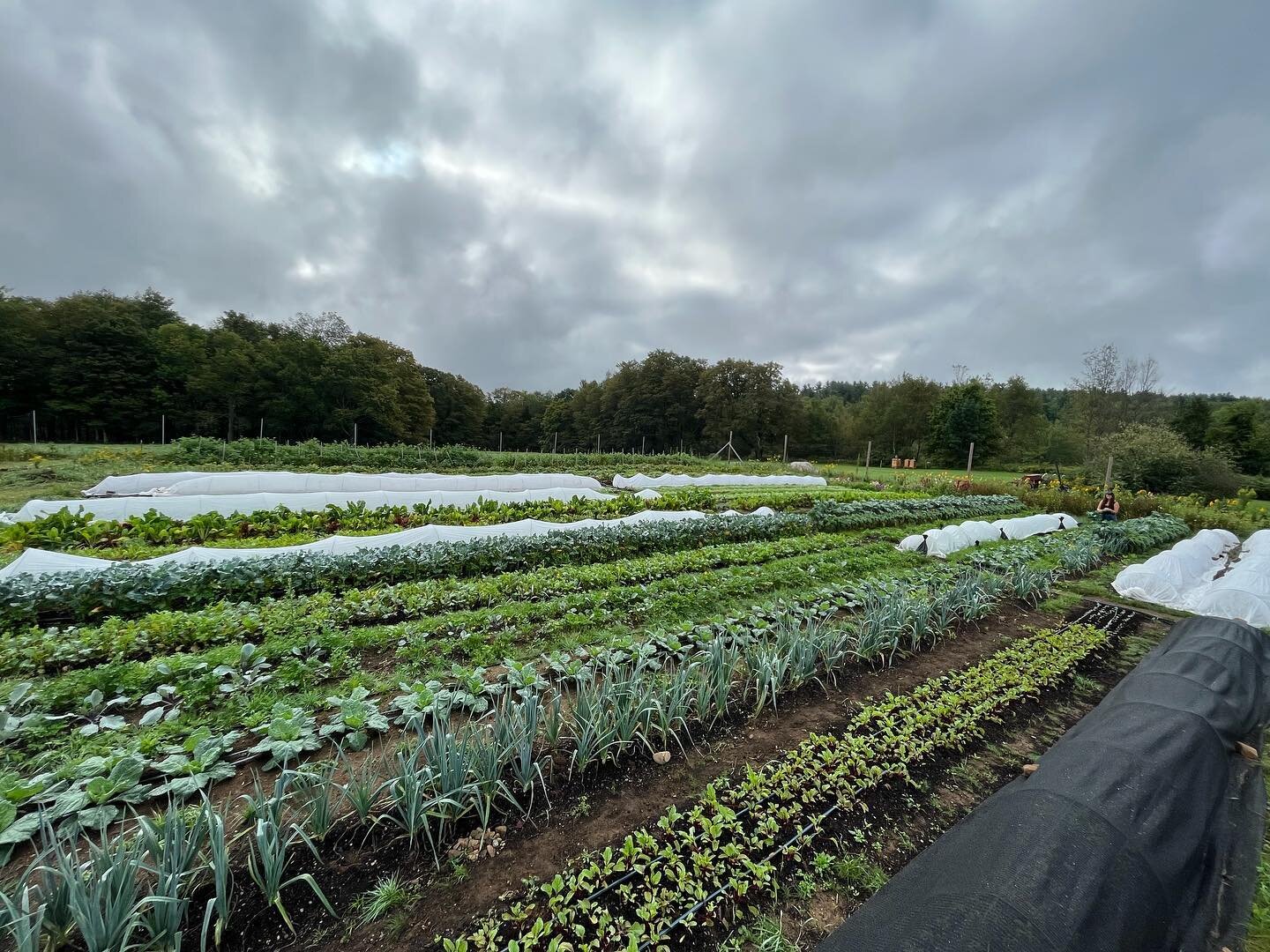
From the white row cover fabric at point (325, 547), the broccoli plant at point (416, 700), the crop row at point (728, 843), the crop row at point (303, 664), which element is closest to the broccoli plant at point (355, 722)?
the broccoli plant at point (416, 700)

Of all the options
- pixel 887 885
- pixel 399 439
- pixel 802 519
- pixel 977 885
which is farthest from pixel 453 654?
pixel 399 439

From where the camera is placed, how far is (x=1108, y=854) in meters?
1.83

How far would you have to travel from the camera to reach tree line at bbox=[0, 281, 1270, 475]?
30.3m

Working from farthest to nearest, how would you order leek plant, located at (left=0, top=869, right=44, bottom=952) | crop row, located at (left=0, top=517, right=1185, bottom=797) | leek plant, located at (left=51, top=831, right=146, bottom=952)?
crop row, located at (left=0, top=517, right=1185, bottom=797) → leek plant, located at (left=51, top=831, right=146, bottom=952) → leek plant, located at (left=0, top=869, right=44, bottom=952)

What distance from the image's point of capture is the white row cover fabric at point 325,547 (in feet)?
16.8

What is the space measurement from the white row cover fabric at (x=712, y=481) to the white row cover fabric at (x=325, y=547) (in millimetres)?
8117

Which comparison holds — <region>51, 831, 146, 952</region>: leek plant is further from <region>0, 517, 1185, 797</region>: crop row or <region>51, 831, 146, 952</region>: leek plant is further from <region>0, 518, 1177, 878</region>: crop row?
<region>0, 517, 1185, 797</region>: crop row

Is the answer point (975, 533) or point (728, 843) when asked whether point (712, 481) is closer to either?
point (975, 533)

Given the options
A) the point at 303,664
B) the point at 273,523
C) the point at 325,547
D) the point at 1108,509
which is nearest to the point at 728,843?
→ the point at 303,664

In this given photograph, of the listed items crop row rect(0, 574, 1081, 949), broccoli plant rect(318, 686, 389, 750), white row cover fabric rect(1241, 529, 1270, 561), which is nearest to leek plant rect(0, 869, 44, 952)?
crop row rect(0, 574, 1081, 949)

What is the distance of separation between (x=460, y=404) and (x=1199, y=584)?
56183mm

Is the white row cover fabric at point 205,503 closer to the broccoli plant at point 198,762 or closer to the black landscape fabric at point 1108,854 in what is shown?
the broccoli plant at point 198,762

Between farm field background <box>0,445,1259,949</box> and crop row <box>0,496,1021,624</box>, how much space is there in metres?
0.04

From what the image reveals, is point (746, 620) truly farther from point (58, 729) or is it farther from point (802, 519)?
point (802, 519)
